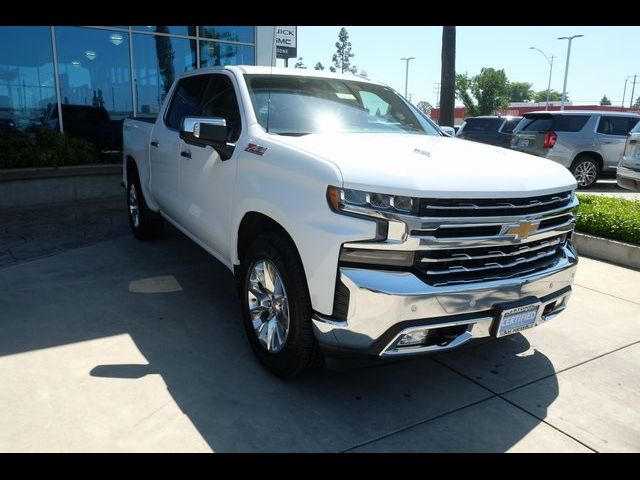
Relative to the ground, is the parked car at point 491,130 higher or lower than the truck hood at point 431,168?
lower

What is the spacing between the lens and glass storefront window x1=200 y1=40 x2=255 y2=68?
1291 cm

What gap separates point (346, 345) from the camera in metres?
2.78

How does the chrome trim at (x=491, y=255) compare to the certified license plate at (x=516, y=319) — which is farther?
the certified license plate at (x=516, y=319)

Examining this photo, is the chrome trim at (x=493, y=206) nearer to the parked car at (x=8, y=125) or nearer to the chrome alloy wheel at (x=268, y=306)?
the chrome alloy wheel at (x=268, y=306)

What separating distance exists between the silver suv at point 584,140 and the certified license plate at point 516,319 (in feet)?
34.2

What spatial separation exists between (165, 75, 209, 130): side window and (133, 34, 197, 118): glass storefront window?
6901 mm

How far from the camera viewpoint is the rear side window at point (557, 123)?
12734 mm

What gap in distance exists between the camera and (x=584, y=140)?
12.5 m

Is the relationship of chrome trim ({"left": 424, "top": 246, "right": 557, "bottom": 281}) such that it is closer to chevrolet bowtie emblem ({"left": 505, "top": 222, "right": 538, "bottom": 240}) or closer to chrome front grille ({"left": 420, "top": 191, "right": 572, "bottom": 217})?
chevrolet bowtie emblem ({"left": 505, "top": 222, "right": 538, "bottom": 240})

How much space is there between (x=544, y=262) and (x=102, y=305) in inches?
134

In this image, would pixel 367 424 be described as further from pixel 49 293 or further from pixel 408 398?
pixel 49 293

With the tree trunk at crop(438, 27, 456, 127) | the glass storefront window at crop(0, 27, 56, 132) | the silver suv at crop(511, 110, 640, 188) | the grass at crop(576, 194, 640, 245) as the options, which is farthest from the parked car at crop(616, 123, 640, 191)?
the glass storefront window at crop(0, 27, 56, 132)

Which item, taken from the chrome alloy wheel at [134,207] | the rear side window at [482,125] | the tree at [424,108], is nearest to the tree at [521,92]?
the tree at [424,108]
